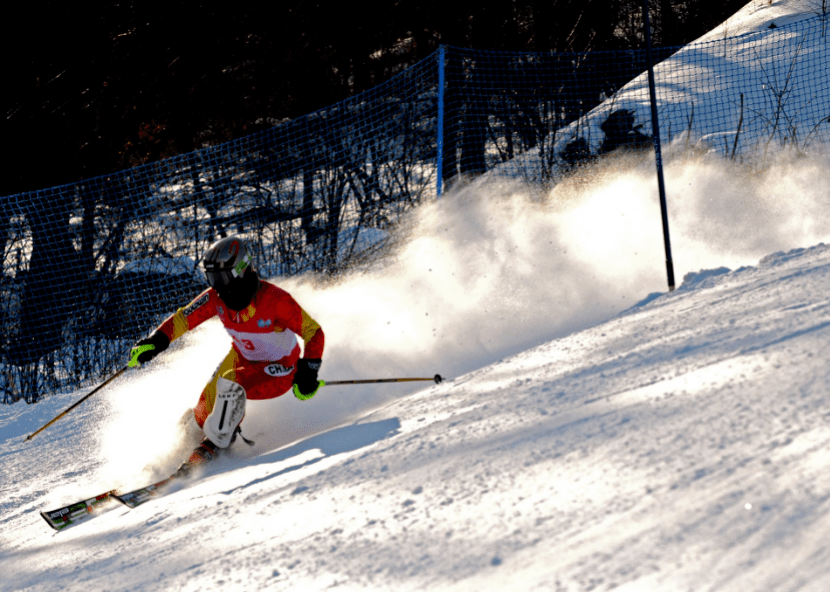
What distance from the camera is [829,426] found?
6.89 ft

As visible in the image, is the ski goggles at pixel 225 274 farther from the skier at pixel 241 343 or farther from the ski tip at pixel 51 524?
the ski tip at pixel 51 524

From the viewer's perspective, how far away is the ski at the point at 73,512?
3.82 meters

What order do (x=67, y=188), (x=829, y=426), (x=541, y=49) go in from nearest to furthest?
(x=829, y=426) < (x=67, y=188) < (x=541, y=49)

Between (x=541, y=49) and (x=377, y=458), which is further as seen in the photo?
(x=541, y=49)

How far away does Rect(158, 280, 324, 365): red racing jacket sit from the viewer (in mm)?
4559

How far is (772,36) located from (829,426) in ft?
28.2

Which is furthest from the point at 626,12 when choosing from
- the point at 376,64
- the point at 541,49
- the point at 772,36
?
the point at 772,36

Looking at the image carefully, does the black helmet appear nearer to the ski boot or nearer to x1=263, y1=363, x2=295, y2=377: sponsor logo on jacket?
x1=263, y1=363, x2=295, y2=377: sponsor logo on jacket

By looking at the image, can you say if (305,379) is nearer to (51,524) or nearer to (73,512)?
(73,512)

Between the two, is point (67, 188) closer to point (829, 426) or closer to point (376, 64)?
point (376, 64)

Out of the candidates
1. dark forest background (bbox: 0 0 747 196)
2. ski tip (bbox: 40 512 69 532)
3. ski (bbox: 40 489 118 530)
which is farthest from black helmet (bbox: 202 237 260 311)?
dark forest background (bbox: 0 0 747 196)

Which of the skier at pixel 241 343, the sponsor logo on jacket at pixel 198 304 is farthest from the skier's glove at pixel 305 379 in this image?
the sponsor logo on jacket at pixel 198 304

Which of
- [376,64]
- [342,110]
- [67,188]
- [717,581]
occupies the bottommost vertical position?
[717,581]

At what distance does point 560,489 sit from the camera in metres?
2.29
